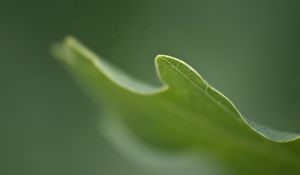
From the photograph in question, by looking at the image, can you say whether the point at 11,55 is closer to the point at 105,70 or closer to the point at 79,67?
the point at 79,67

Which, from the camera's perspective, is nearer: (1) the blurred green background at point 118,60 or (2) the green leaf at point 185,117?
(2) the green leaf at point 185,117

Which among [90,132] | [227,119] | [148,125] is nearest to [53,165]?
[90,132]

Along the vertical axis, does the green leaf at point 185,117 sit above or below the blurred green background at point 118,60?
below

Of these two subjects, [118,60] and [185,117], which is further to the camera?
[118,60]

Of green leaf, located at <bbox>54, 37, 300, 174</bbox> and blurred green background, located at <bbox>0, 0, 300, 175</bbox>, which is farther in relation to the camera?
blurred green background, located at <bbox>0, 0, 300, 175</bbox>

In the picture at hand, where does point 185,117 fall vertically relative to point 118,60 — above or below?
below
